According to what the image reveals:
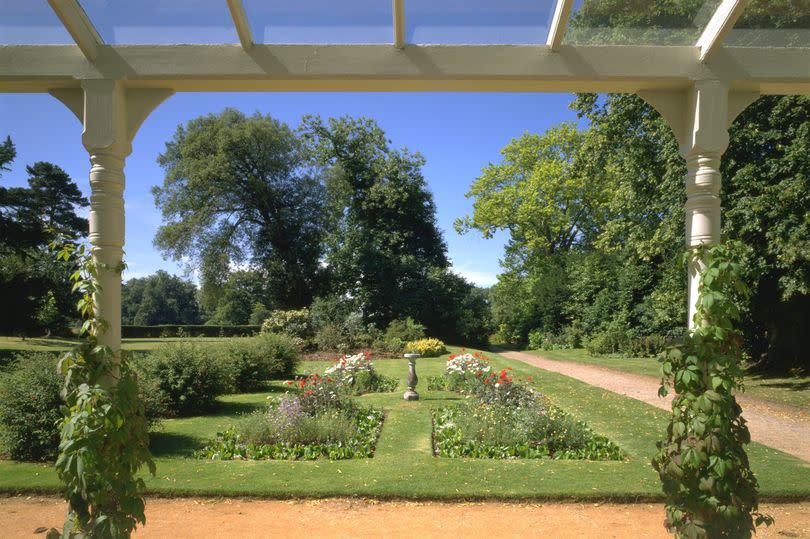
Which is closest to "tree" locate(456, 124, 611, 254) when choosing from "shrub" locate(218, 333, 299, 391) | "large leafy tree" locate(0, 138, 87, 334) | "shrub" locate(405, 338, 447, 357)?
"shrub" locate(405, 338, 447, 357)

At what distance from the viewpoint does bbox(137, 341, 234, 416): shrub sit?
9648 mm

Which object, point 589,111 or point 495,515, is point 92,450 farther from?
point 589,111

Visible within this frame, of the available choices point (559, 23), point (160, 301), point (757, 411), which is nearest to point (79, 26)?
point (559, 23)

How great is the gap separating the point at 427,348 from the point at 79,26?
17814 millimetres

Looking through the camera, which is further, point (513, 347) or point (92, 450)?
point (513, 347)

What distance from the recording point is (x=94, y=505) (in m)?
3.41

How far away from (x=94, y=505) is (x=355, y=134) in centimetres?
2626

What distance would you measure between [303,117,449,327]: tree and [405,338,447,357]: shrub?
4500 mm

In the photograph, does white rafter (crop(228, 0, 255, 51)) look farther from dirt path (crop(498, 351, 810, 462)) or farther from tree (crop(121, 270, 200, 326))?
tree (crop(121, 270, 200, 326))

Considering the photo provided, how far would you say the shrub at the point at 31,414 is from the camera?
22.0ft

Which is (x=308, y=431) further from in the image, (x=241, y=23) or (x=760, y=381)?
(x=760, y=381)

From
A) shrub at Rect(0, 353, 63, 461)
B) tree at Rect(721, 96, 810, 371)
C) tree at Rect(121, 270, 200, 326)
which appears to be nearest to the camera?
shrub at Rect(0, 353, 63, 461)

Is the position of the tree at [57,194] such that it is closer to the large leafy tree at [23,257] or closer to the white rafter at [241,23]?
the large leafy tree at [23,257]

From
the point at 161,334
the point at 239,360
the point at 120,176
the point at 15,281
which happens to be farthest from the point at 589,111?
the point at 161,334
